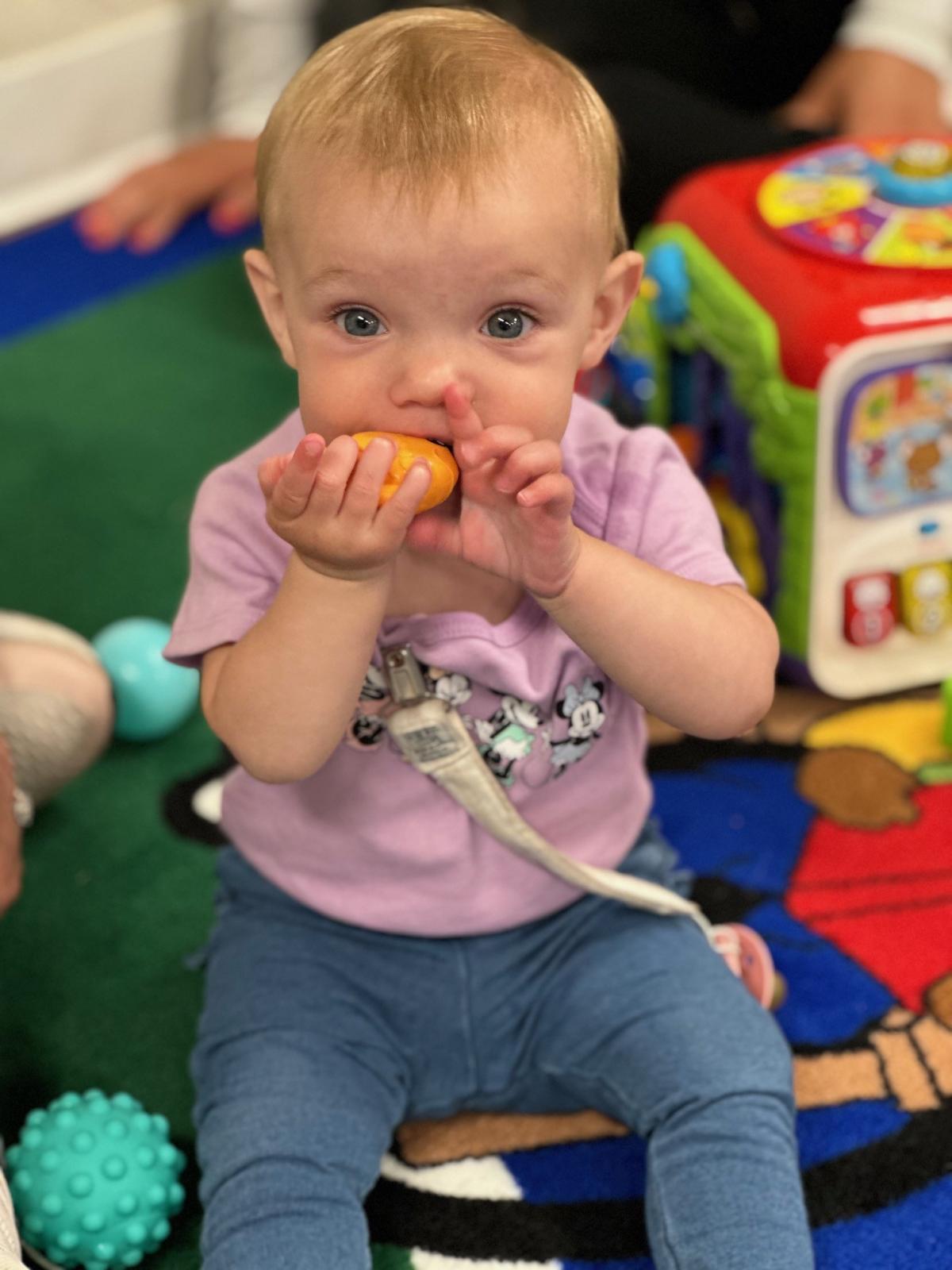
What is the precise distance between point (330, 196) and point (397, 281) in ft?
0.15

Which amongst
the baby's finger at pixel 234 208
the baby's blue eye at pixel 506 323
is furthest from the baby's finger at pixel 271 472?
the baby's finger at pixel 234 208

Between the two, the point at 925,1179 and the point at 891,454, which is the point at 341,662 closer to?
the point at 925,1179

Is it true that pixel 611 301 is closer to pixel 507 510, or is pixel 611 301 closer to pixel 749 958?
pixel 507 510

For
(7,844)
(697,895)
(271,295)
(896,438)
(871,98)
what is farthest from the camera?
(871,98)

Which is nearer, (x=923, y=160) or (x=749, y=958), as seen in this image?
(x=749, y=958)

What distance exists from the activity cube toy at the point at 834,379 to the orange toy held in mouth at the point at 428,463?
1.64 feet

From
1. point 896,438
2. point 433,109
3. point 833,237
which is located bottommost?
point 896,438

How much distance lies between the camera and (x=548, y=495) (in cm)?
59

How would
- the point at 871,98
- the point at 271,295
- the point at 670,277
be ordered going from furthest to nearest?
the point at 871,98 < the point at 670,277 < the point at 271,295

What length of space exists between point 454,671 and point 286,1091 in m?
0.22

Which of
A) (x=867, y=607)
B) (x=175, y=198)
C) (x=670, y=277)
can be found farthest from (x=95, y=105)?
(x=867, y=607)

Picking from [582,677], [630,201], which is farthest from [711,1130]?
[630,201]

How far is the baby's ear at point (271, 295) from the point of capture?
2.22 ft

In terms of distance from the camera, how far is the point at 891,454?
1090 millimetres
